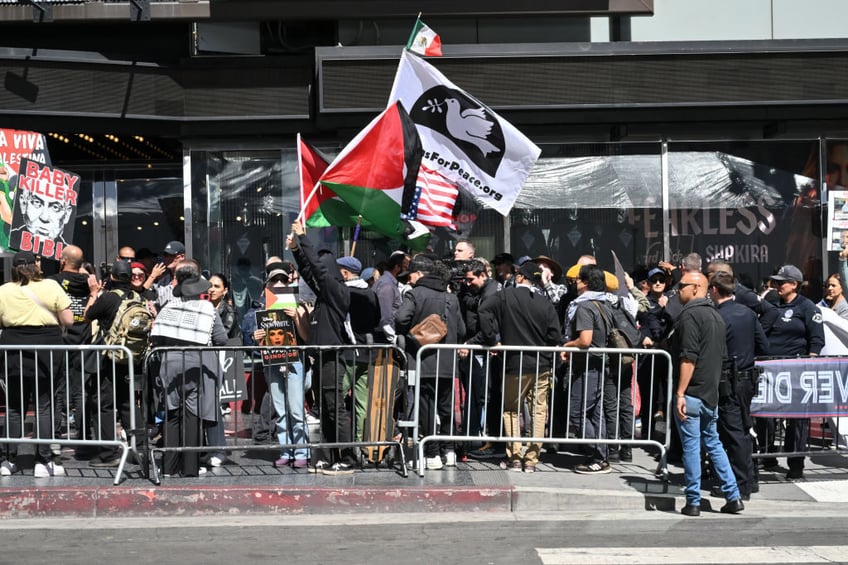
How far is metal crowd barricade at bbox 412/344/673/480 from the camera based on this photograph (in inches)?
370

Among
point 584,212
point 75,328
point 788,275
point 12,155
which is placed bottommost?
point 75,328

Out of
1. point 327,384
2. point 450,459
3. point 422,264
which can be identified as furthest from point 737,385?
point 327,384

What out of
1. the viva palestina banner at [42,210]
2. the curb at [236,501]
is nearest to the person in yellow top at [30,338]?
the curb at [236,501]

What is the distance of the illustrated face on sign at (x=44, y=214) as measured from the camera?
36.9 ft

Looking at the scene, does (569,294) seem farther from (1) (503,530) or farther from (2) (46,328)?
(2) (46,328)

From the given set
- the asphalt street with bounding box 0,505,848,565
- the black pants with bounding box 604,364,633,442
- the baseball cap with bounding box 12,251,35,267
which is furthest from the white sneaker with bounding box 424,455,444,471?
the baseball cap with bounding box 12,251,35,267

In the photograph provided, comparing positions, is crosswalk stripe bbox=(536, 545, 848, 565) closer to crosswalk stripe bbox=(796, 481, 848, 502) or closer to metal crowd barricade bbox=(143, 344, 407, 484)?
crosswalk stripe bbox=(796, 481, 848, 502)

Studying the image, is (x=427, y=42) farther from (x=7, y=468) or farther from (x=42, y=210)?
(x=7, y=468)

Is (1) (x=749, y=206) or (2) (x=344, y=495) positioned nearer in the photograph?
(2) (x=344, y=495)

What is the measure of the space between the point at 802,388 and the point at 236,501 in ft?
16.6

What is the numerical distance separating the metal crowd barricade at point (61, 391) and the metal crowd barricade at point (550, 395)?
258cm

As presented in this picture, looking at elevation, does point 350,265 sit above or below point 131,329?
above

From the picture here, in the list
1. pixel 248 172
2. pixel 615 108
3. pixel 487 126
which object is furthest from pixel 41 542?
pixel 615 108

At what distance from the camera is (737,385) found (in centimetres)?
892
